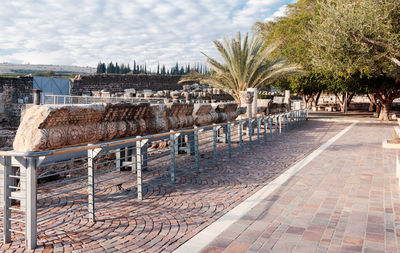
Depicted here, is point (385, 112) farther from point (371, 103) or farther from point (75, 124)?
point (75, 124)

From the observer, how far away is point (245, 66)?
15.5 meters

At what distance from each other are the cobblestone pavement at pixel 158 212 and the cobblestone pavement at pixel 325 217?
0.46 m

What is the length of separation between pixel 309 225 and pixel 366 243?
0.61 meters

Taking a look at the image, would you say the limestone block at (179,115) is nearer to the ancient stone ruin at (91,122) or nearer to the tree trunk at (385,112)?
the ancient stone ruin at (91,122)

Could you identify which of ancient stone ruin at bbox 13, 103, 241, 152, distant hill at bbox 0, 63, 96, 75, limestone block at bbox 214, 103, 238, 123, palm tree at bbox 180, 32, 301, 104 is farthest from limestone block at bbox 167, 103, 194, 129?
distant hill at bbox 0, 63, 96, 75

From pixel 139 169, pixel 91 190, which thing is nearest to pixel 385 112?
pixel 139 169

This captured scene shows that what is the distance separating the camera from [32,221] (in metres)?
3.08

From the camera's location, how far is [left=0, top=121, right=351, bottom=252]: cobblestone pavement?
10.5 ft

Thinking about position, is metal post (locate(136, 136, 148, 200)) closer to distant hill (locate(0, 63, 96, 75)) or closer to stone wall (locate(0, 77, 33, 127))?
stone wall (locate(0, 77, 33, 127))

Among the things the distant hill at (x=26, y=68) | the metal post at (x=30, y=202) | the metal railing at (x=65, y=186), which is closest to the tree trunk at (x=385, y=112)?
the metal railing at (x=65, y=186)

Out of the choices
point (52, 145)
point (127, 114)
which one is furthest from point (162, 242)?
point (127, 114)

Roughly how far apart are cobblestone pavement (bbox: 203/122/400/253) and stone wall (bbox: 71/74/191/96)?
25799mm

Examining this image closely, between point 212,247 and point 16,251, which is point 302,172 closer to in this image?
point 212,247

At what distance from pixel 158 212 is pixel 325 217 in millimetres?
2006
